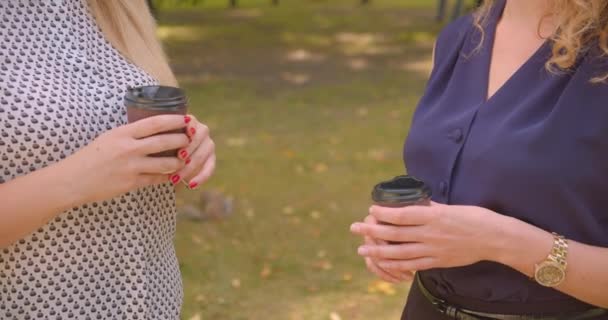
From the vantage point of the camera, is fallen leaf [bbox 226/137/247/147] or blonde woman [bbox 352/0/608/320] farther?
fallen leaf [bbox 226/137/247/147]

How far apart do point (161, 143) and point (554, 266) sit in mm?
938

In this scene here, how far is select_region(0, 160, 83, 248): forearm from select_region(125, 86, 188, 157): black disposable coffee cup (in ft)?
0.63

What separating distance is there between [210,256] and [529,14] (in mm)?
4057

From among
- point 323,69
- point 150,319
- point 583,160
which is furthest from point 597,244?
point 323,69

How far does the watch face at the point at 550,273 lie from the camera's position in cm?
193

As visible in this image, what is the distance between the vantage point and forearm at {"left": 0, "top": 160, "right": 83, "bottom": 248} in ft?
6.10

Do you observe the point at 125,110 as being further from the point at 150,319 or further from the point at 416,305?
the point at 416,305

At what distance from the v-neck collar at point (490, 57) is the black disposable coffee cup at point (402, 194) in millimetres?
368

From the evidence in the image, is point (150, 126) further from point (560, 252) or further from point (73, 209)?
point (560, 252)

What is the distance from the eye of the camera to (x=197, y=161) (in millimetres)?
2043

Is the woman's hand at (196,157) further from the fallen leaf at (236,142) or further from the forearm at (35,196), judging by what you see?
the fallen leaf at (236,142)

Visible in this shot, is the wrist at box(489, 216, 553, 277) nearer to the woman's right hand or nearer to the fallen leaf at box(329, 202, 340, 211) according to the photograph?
the woman's right hand

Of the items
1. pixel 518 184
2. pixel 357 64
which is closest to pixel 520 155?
pixel 518 184

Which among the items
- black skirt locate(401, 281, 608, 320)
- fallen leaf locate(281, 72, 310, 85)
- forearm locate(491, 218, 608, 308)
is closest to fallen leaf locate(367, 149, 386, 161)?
fallen leaf locate(281, 72, 310, 85)
